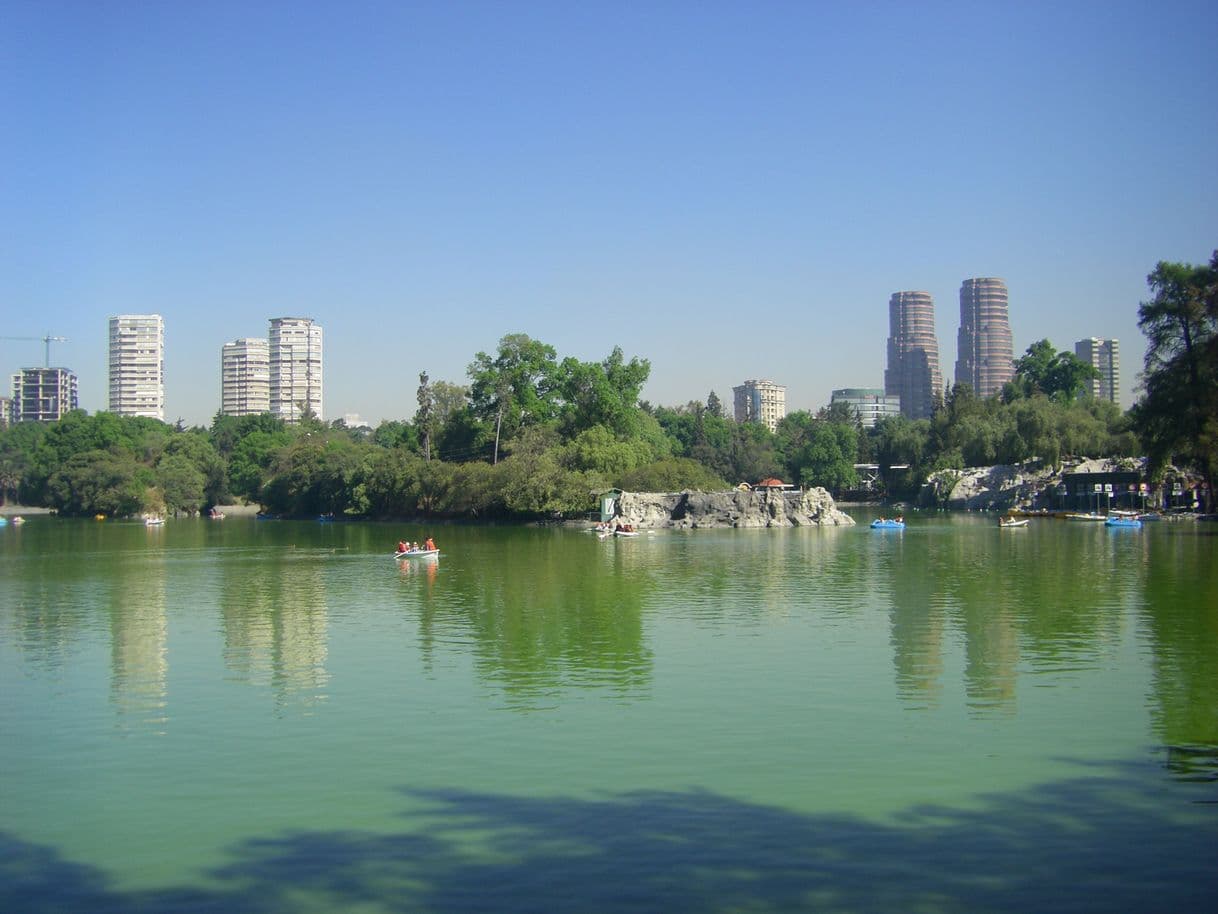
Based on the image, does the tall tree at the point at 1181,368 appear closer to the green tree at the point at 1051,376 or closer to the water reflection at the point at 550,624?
the water reflection at the point at 550,624

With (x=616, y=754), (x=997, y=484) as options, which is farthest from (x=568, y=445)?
(x=616, y=754)

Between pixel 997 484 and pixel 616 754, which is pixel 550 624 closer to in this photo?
pixel 616 754

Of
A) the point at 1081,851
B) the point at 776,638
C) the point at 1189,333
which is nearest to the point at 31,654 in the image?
the point at 776,638

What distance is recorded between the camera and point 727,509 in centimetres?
7362

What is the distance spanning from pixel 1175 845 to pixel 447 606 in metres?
Result: 20.1

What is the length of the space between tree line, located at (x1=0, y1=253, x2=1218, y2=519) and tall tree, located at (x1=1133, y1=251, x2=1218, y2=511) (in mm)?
88

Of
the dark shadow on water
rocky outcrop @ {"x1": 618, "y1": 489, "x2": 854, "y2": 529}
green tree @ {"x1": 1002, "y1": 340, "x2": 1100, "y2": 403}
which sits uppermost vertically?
green tree @ {"x1": 1002, "y1": 340, "x2": 1100, "y2": 403}

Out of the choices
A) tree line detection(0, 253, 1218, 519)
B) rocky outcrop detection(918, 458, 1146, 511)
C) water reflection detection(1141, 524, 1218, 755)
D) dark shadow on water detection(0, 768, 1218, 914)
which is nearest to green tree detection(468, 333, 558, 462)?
tree line detection(0, 253, 1218, 519)

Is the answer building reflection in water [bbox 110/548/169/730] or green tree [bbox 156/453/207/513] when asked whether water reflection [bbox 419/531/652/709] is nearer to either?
building reflection in water [bbox 110/548/169/730]

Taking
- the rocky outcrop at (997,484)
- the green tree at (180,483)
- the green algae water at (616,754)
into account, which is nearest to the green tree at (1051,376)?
the rocky outcrop at (997,484)

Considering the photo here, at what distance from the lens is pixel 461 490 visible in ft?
265

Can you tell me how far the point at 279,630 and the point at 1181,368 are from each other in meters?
44.2

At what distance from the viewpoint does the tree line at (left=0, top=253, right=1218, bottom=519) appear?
53.5 m

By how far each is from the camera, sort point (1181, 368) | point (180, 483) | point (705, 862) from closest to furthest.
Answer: point (705, 862)
point (1181, 368)
point (180, 483)
